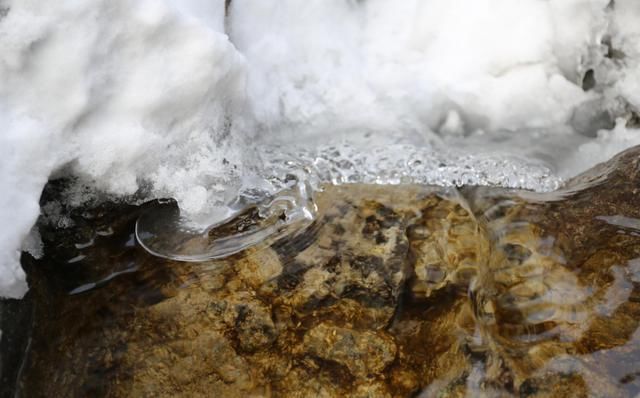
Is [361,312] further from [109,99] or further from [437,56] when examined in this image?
[437,56]

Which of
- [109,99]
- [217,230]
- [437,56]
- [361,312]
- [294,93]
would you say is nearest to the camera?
[109,99]

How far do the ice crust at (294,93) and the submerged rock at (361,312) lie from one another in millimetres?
223

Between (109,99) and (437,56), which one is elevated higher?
(109,99)

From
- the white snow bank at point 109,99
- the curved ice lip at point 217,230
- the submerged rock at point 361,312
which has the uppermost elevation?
the white snow bank at point 109,99

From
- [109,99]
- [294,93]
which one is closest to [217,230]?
[109,99]

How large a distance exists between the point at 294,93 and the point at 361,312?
1.00 m

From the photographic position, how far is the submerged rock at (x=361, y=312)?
1776mm

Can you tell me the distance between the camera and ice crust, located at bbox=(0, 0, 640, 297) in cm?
163

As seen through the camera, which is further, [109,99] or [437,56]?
[437,56]

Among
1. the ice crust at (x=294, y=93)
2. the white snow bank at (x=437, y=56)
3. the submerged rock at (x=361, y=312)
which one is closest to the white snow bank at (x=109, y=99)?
the ice crust at (x=294, y=93)

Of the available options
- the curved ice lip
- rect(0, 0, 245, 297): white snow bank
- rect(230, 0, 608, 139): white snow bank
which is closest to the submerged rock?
the curved ice lip

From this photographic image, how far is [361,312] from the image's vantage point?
1.88m

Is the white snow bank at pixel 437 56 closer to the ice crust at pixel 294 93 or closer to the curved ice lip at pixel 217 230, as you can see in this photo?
the ice crust at pixel 294 93

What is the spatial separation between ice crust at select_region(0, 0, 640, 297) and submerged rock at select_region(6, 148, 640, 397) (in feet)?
0.73
